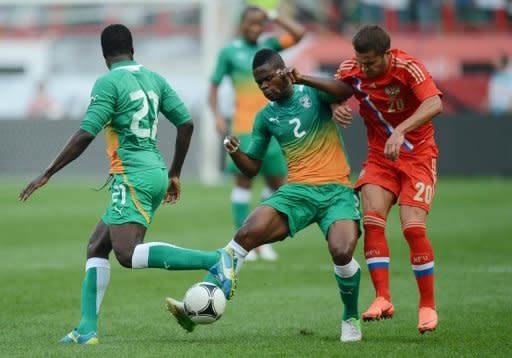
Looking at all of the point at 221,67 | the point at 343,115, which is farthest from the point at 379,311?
the point at 221,67

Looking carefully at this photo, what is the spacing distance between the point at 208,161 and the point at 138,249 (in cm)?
1803

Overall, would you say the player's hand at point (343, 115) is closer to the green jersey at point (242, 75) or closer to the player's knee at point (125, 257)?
the player's knee at point (125, 257)

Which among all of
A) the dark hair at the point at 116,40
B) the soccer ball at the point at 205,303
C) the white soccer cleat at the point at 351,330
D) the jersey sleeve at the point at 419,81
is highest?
the dark hair at the point at 116,40

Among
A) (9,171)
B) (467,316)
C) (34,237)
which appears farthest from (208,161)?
(467,316)

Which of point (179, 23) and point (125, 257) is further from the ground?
point (179, 23)

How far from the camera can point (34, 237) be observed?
16.0m

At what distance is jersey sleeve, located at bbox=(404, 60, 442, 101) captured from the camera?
8.24m

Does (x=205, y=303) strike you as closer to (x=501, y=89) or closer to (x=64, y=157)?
(x=64, y=157)

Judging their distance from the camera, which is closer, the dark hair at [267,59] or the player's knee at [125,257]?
the player's knee at [125,257]

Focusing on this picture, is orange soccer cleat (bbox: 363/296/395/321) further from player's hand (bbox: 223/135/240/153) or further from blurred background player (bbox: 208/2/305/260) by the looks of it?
blurred background player (bbox: 208/2/305/260)

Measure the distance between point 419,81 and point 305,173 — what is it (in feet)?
3.42

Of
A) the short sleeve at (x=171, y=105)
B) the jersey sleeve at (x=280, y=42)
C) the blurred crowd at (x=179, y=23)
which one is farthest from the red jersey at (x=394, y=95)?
the blurred crowd at (x=179, y=23)

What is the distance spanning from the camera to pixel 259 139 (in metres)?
8.75

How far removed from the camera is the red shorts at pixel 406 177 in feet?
27.7
